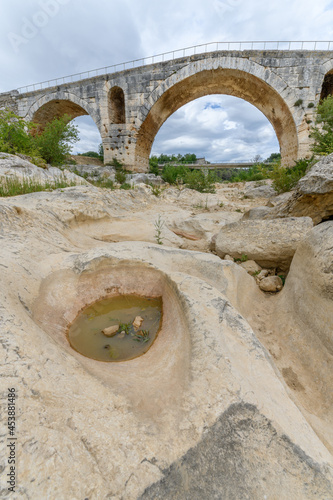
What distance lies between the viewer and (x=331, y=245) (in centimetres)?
163

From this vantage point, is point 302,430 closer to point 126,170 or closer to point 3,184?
point 3,184

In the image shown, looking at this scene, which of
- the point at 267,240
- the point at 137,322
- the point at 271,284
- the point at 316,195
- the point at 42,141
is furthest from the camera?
the point at 42,141

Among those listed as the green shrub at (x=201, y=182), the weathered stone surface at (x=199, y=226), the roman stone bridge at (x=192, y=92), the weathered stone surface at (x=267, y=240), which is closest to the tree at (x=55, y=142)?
the roman stone bridge at (x=192, y=92)

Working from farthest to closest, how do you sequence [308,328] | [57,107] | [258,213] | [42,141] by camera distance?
[57,107] < [42,141] < [258,213] < [308,328]

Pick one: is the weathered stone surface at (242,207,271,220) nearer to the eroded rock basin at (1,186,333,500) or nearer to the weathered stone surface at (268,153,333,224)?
the weathered stone surface at (268,153,333,224)

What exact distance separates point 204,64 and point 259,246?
11057mm

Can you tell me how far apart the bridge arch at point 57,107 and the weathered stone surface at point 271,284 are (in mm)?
12717

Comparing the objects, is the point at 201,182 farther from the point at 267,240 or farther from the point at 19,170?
the point at 267,240

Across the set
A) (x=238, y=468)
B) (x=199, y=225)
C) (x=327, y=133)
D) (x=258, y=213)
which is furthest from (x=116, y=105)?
(x=238, y=468)

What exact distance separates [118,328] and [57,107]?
17.0 m

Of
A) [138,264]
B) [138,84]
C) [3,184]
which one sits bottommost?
[138,264]

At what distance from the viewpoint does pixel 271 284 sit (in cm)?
231

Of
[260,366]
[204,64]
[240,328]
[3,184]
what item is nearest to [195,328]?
[240,328]

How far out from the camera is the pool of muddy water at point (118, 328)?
1528 mm
